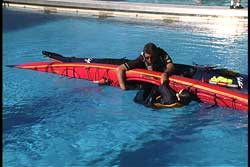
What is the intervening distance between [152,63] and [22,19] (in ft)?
32.4

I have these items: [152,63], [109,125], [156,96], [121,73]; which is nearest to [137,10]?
[121,73]

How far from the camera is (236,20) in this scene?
1412 cm

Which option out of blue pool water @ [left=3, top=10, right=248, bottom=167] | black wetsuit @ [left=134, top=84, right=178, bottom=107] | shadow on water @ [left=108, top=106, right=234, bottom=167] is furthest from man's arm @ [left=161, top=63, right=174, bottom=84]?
shadow on water @ [left=108, top=106, right=234, bottom=167]

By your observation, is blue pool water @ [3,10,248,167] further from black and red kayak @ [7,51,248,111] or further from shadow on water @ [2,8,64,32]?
shadow on water @ [2,8,64,32]

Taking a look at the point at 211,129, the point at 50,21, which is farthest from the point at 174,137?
the point at 50,21

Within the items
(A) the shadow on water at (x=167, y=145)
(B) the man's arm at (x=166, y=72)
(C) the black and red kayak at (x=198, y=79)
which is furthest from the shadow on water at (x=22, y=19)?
(A) the shadow on water at (x=167, y=145)

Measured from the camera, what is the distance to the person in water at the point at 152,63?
732cm

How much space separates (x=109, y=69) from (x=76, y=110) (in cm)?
115

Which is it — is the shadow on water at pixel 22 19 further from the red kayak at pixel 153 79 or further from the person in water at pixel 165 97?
the person in water at pixel 165 97

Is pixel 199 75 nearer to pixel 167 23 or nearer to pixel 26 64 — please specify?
pixel 26 64

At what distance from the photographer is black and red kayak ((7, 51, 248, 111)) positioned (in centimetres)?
708

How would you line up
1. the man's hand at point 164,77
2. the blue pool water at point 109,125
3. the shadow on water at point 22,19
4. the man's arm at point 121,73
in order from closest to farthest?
1. the blue pool water at point 109,125
2. the man's hand at point 164,77
3. the man's arm at point 121,73
4. the shadow on water at point 22,19

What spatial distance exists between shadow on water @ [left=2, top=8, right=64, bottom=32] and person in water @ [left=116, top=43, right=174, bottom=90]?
7.89 m

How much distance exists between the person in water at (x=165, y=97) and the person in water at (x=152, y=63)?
21cm
